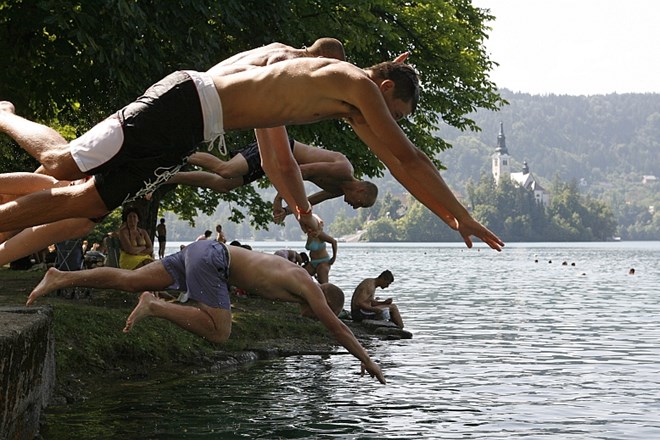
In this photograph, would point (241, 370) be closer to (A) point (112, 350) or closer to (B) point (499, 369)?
(A) point (112, 350)

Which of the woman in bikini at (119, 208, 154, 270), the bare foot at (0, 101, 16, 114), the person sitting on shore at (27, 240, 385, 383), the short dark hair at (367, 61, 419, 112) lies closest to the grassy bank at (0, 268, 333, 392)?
the woman in bikini at (119, 208, 154, 270)

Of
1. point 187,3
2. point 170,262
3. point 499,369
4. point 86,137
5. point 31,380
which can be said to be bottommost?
point 499,369

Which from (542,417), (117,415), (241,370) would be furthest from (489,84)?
(117,415)

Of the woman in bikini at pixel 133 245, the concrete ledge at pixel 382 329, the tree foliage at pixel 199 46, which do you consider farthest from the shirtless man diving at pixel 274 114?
the concrete ledge at pixel 382 329

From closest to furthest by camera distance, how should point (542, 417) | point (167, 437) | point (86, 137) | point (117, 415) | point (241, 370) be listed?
1. point (86, 137)
2. point (167, 437)
3. point (117, 415)
4. point (542, 417)
5. point (241, 370)

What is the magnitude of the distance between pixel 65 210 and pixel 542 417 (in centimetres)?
788

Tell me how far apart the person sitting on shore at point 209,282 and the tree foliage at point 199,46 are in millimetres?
4461

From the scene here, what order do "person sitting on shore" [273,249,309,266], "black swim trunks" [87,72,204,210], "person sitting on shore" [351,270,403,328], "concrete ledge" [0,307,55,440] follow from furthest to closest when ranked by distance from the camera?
"person sitting on shore" [351,270,403,328]
"person sitting on shore" [273,249,309,266]
"concrete ledge" [0,307,55,440]
"black swim trunks" [87,72,204,210]

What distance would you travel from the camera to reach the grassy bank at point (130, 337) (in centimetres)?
1392

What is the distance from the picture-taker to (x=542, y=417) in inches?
508

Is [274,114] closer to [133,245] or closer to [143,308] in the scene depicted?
[143,308]

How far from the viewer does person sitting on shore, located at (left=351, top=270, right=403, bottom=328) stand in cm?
2384

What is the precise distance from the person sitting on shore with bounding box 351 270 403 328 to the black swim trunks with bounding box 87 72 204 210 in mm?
17328

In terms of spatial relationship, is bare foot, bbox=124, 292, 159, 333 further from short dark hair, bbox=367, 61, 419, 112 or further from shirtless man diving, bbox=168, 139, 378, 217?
short dark hair, bbox=367, 61, 419, 112
